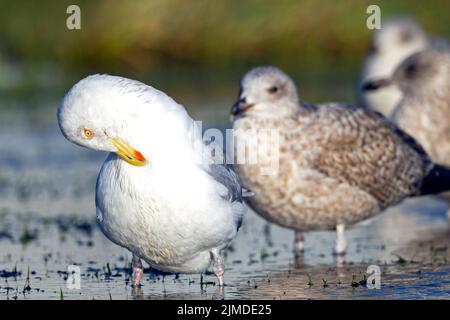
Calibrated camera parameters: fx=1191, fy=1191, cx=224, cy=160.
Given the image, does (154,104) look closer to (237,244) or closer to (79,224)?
(237,244)

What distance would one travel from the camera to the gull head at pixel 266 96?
9.30m

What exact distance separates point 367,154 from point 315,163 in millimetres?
578

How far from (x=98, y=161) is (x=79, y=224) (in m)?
4.14

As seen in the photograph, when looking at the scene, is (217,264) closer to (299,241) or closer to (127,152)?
(127,152)

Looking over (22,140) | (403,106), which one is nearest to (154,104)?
(403,106)

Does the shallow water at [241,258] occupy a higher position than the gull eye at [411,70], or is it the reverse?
the gull eye at [411,70]

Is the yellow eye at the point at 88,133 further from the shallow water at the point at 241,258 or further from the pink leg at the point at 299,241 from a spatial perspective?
the pink leg at the point at 299,241

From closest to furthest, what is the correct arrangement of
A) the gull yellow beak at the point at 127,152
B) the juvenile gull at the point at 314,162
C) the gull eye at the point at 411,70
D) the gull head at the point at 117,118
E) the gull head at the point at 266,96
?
the gull head at the point at 117,118 < the gull yellow beak at the point at 127,152 < the juvenile gull at the point at 314,162 < the gull head at the point at 266,96 < the gull eye at the point at 411,70

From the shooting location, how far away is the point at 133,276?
7.93 metres

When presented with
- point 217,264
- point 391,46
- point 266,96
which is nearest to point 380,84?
point 266,96

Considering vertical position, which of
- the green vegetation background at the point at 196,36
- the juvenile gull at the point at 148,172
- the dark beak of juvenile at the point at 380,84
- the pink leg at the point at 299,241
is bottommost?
the pink leg at the point at 299,241

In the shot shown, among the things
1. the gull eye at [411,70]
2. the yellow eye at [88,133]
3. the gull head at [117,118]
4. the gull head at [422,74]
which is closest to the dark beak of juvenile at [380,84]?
the gull head at [422,74]

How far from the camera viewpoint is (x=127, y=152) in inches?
277

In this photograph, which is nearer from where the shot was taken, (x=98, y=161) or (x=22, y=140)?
(x=98, y=161)
